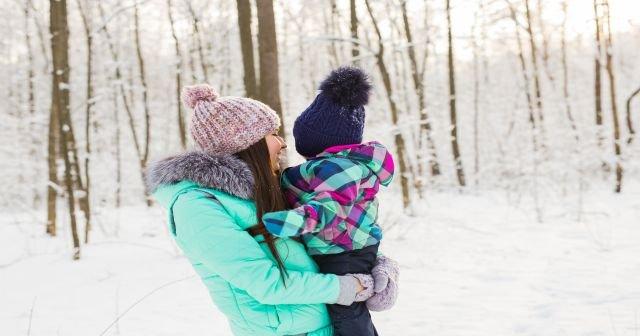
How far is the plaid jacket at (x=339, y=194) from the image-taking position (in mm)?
1652

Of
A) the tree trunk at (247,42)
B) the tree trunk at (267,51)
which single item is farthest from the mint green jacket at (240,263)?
the tree trunk at (247,42)

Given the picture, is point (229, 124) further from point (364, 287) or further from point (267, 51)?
point (267, 51)

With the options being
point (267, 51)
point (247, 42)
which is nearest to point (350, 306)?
point (267, 51)

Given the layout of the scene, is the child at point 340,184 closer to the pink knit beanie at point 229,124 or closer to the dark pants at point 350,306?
the dark pants at point 350,306

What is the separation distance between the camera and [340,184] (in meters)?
1.70

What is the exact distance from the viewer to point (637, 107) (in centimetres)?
2489

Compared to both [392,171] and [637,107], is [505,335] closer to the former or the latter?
[392,171]

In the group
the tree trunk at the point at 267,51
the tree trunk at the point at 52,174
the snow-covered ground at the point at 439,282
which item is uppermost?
the tree trunk at the point at 267,51

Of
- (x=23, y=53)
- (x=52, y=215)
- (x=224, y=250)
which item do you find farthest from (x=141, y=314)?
(x=23, y=53)

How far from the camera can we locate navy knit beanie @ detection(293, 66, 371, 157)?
5.97 ft

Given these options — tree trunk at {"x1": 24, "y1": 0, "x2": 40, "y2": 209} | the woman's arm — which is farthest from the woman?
tree trunk at {"x1": 24, "y1": 0, "x2": 40, "y2": 209}

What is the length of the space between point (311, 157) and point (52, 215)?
8572 mm

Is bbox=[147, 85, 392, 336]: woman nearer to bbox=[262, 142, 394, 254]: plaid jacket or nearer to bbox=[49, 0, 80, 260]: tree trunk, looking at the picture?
bbox=[262, 142, 394, 254]: plaid jacket

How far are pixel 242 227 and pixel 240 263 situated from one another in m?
0.14
